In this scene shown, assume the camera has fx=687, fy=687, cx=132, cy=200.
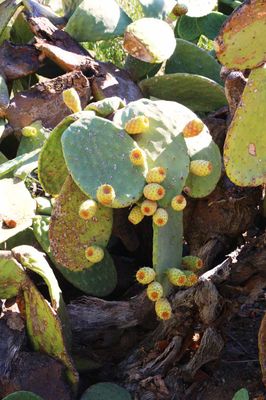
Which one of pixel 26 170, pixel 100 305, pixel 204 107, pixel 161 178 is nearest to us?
pixel 161 178

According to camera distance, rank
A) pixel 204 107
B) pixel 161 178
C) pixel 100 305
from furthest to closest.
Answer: pixel 204 107
pixel 100 305
pixel 161 178

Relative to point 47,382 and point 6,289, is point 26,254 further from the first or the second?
point 47,382

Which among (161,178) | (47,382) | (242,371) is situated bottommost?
(242,371)

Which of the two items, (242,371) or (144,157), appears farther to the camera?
(242,371)

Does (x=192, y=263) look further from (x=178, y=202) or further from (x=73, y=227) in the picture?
(x=73, y=227)

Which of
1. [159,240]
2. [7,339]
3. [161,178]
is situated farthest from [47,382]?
[161,178]

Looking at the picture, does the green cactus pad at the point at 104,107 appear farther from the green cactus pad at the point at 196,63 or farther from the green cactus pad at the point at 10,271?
the green cactus pad at the point at 196,63

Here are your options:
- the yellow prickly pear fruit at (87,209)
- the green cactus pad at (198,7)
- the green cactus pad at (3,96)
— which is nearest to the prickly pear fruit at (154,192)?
the yellow prickly pear fruit at (87,209)
